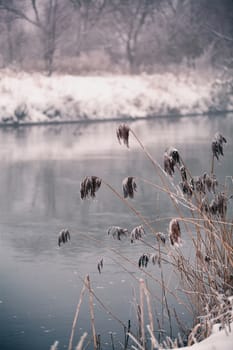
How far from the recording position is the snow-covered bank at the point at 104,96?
68.7ft

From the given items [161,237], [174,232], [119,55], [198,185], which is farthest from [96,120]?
[174,232]

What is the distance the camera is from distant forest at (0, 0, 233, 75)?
998 inches

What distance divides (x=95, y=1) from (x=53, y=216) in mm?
18852

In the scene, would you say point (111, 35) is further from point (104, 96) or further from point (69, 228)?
point (69, 228)

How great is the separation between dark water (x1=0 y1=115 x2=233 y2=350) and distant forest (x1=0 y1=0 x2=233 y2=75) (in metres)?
9.40

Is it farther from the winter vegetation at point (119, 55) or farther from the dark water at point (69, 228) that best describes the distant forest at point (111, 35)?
the dark water at point (69, 228)

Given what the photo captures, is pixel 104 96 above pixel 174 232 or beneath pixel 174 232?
above

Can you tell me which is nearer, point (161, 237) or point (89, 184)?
point (89, 184)

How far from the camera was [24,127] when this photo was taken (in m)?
19.1

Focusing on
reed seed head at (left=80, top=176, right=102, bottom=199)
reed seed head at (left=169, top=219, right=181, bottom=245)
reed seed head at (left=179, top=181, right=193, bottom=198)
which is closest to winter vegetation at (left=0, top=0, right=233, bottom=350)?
reed seed head at (left=179, top=181, right=193, bottom=198)

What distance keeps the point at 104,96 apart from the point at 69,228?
1510cm

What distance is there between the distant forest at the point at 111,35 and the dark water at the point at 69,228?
30.8ft

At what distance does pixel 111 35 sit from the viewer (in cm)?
2641

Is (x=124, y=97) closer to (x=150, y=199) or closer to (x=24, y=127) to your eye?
(x=24, y=127)
